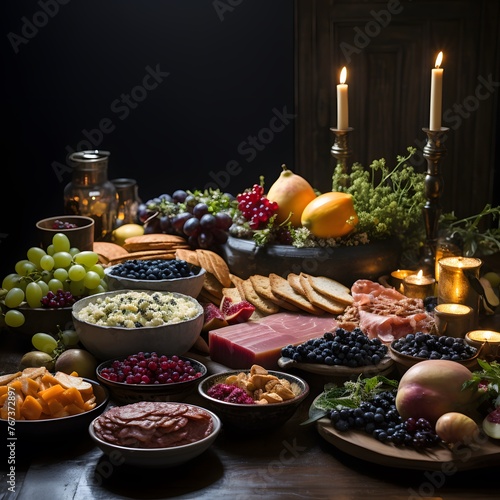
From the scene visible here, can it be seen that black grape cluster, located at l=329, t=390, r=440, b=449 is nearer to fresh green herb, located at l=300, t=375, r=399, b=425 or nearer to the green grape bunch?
fresh green herb, located at l=300, t=375, r=399, b=425

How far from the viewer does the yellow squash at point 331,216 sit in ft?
10.7

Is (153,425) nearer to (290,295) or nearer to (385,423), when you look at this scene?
(385,423)

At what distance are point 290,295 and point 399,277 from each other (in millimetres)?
478

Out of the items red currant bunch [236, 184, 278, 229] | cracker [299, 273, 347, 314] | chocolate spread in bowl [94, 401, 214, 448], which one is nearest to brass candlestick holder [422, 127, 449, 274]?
cracker [299, 273, 347, 314]

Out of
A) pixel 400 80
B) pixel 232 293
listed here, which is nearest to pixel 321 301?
pixel 232 293

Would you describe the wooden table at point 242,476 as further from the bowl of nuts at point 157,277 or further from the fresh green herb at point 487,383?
the bowl of nuts at point 157,277

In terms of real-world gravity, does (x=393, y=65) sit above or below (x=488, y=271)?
above

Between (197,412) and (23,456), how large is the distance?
49cm

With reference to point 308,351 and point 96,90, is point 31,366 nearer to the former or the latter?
point 308,351

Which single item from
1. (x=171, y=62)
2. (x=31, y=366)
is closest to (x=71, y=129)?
Answer: (x=171, y=62)

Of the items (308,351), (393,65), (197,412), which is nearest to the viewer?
(197,412)

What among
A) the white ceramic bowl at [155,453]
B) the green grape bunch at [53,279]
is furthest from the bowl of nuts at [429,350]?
the green grape bunch at [53,279]

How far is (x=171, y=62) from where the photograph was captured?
16.1ft

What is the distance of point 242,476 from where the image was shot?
2123 millimetres
